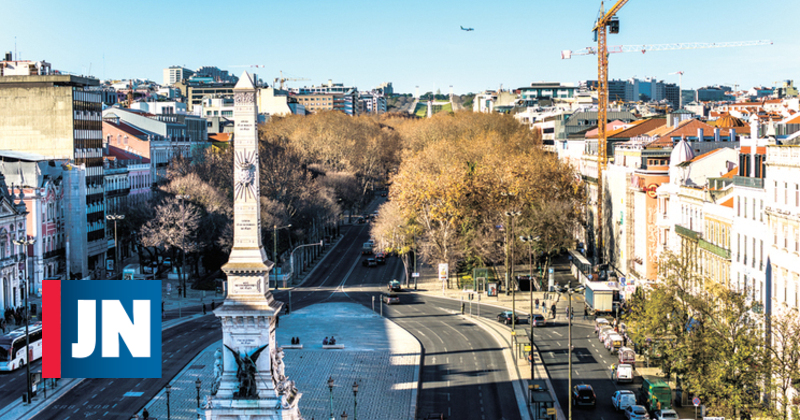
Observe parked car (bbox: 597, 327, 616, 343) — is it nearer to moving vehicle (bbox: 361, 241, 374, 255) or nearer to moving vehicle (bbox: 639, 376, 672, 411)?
moving vehicle (bbox: 639, 376, 672, 411)

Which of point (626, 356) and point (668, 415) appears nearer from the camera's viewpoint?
point (668, 415)

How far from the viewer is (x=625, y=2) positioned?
127 m

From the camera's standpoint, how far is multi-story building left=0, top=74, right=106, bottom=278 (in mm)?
98375

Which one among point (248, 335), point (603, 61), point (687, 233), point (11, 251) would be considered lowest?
point (11, 251)

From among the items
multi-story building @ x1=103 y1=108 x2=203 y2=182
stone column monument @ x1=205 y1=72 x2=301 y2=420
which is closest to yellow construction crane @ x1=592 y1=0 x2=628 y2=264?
multi-story building @ x1=103 y1=108 x2=203 y2=182

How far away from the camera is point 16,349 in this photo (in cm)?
5506

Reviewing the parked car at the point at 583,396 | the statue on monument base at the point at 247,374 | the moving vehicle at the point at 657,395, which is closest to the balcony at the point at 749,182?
the moving vehicle at the point at 657,395

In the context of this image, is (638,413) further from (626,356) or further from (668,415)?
(626,356)

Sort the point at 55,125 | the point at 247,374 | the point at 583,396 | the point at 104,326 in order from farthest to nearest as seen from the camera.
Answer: the point at 55,125 < the point at 583,396 < the point at 247,374 < the point at 104,326

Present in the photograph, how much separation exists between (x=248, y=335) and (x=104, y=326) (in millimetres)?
8775

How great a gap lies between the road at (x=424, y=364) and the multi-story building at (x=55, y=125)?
24666mm

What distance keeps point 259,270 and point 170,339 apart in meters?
27.8

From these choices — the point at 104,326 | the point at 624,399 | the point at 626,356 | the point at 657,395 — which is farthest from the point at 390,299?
the point at 104,326

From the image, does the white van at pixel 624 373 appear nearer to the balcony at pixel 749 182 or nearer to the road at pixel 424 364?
the road at pixel 424 364
